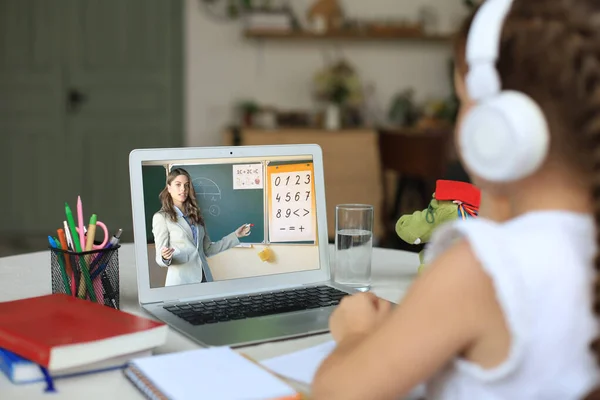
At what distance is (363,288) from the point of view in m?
1.29

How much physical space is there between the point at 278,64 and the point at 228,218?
3.79 meters

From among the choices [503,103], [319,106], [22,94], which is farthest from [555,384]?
[22,94]

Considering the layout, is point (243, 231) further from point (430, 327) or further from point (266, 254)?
point (430, 327)

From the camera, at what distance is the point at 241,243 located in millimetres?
1210

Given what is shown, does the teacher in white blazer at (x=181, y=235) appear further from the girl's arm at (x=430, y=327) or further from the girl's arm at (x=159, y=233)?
the girl's arm at (x=430, y=327)

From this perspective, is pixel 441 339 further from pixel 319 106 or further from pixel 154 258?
pixel 319 106

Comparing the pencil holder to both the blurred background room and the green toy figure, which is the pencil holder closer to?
the green toy figure

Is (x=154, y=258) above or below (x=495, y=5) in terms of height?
below

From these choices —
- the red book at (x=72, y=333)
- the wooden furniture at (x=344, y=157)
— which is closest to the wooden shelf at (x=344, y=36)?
the wooden furniture at (x=344, y=157)

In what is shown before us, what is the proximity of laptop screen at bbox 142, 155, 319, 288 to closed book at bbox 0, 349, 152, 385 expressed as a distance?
0.98 feet

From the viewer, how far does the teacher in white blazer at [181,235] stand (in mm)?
1148

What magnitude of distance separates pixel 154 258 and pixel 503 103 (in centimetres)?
73

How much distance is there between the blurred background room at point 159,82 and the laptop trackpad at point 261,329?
11.8ft

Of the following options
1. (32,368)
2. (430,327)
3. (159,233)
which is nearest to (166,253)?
(159,233)
